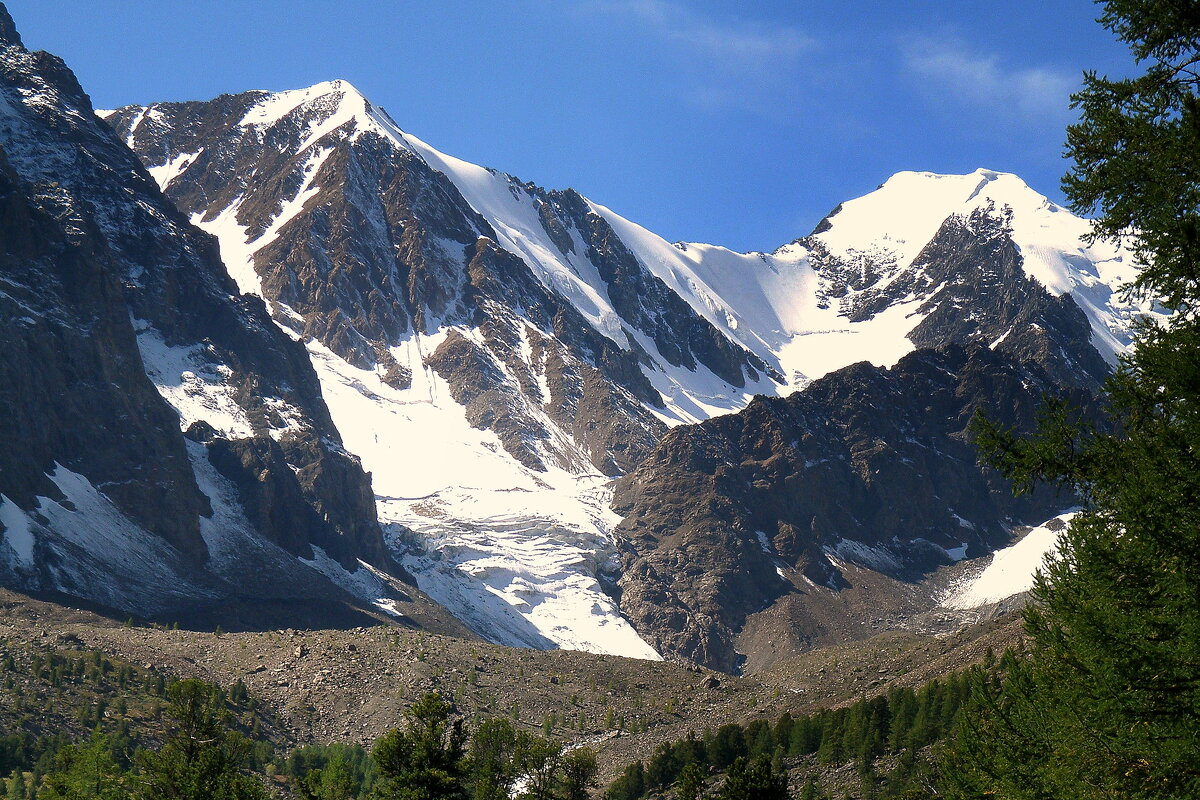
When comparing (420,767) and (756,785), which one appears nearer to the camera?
(420,767)

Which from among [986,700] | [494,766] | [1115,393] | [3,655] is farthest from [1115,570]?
[3,655]

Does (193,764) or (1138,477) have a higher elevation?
(1138,477)

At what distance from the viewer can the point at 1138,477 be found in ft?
45.6

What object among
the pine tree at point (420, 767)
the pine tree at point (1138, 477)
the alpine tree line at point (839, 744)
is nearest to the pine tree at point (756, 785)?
the pine tree at point (420, 767)

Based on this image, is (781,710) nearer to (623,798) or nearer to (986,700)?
(623,798)

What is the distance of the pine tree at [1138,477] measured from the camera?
13180 millimetres

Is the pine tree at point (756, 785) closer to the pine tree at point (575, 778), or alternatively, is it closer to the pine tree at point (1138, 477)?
the pine tree at point (575, 778)

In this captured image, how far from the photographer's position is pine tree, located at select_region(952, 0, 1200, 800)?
43.2 ft

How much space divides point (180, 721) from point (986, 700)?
29.9 metres

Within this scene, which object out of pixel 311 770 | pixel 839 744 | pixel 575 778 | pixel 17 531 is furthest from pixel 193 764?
pixel 17 531

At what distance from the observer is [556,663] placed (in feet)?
438

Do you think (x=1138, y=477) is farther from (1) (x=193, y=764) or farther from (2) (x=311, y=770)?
(2) (x=311, y=770)

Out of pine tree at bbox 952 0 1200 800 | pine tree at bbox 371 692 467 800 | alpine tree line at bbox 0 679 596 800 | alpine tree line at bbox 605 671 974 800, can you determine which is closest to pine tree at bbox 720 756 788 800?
alpine tree line at bbox 0 679 596 800

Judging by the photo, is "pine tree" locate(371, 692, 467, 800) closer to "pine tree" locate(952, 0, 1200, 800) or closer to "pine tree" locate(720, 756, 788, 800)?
"pine tree" locate(720, 756, 788, 800)
